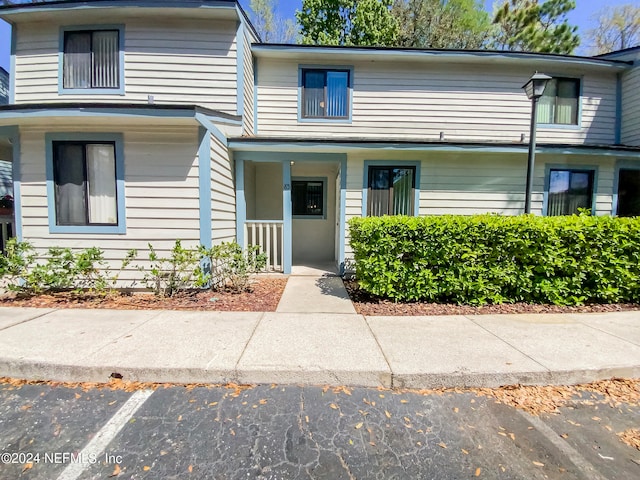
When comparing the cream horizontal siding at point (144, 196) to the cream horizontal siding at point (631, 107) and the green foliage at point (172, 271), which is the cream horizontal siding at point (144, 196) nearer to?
the green foliage at point (172, 271)

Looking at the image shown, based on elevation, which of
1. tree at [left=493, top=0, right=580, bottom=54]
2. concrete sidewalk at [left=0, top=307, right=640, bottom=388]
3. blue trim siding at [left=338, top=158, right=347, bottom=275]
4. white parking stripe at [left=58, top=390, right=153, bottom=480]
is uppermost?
tree at [left=493, top=0, right=580, bottom=54]

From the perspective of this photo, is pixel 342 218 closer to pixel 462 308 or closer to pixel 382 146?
pixel 382 146

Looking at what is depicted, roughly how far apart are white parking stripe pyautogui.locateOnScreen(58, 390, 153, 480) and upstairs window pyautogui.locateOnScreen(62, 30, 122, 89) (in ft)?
21.5

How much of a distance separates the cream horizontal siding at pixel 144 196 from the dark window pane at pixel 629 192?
399 inches

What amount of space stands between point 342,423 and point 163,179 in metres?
4.76

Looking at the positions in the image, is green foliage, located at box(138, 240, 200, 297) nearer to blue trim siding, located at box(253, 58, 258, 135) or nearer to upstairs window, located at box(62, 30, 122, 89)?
blue trim siding, located at box(253, 58, 258, 135)

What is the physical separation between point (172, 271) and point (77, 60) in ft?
17.3

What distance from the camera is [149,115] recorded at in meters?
4.37

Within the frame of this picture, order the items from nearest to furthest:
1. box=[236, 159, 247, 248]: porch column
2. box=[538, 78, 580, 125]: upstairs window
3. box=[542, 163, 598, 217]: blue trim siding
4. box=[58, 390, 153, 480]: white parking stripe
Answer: box=[58, 390, 153, 480]: white parking stripe
box=[236, 159, 247, 248]: porch column
box=[542, 163, 598, 217]: blue trim siding
box=[538, 78, 580, 125]: upstairs window

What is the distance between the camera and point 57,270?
4793mm

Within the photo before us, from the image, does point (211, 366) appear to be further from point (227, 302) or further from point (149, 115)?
point (149, 115)

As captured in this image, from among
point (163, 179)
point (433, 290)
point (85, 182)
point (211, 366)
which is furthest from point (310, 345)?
point (85, 182)

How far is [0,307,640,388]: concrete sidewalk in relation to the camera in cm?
253

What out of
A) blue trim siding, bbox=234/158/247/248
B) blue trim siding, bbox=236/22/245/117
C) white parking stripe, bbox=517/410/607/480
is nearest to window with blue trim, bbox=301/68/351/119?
blue trim siding, bbox=236/22/245/117
